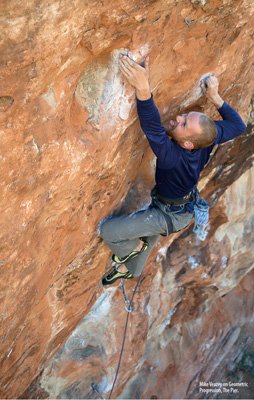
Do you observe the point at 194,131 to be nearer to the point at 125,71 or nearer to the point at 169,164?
the point at 169,164

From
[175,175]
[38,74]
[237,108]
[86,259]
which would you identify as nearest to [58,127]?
[38,74]

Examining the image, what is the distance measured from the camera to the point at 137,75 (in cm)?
301

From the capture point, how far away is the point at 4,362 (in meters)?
3.94

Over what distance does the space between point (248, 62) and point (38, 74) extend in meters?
2.25

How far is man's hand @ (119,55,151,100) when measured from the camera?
2979 millimetres

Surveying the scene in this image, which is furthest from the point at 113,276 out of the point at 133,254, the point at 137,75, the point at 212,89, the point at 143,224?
the point at 137,75

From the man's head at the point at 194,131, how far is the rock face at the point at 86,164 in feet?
0.95

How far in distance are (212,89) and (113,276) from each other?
2158 millimetres

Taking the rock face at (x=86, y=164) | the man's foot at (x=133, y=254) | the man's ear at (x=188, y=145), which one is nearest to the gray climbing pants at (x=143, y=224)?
the rock face at (x=86, y=164)

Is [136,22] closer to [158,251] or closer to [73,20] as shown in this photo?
[73,20]

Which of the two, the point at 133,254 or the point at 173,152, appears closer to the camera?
the point at 173,152

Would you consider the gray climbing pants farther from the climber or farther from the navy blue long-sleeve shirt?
the navy blue long-sleeve shirt

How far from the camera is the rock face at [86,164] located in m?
2.60


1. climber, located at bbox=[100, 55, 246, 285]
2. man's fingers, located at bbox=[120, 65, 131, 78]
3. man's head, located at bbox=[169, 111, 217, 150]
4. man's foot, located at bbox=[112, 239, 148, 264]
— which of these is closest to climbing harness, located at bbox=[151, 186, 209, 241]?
climber, located at bbox=[100, 55, 246, 285]
